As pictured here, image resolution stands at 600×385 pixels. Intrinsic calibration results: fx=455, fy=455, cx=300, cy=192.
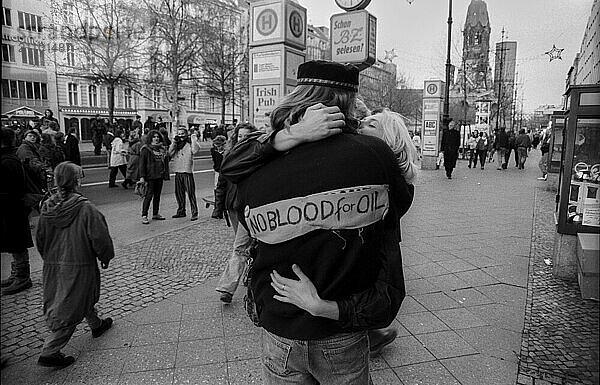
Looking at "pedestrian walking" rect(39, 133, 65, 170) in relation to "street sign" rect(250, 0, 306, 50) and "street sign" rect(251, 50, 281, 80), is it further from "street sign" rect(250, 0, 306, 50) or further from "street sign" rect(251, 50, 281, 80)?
"street sign" rect(250, 0, 306, 50)

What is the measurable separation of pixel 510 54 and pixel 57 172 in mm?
47103

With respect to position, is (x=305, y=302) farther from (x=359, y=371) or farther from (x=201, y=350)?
(x=201, y=350)

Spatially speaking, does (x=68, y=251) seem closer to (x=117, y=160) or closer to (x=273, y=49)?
(x=273, y=49)

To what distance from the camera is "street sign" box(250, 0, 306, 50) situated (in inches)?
286

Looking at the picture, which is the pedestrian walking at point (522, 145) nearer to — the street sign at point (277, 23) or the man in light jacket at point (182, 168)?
the street sign at point (277, 23)

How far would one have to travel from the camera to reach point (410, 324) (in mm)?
4145

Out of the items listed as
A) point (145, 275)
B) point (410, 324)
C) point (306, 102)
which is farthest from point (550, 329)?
point (145, 275)

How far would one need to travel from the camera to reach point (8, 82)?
1.07 metres

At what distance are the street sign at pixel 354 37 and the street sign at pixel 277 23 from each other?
0.57 m

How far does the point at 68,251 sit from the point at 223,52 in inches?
1484

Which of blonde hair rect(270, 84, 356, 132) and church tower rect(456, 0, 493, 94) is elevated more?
church tower rect(456, 0, 493, 94)

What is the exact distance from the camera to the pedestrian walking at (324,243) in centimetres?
156

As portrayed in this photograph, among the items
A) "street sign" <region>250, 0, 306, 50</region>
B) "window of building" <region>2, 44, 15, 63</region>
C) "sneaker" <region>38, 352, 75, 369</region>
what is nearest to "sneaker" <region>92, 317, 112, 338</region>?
"sneaker" <region>38, 352, 75, 369</region>

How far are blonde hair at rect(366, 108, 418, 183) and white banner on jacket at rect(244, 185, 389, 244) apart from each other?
56cm
